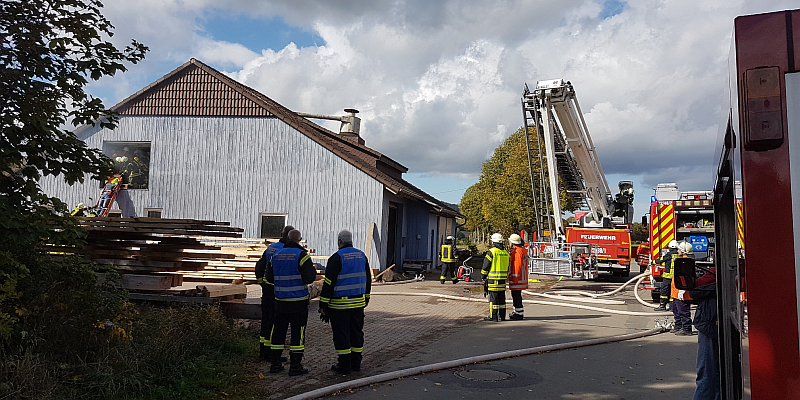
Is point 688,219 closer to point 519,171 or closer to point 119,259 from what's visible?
point 119,259

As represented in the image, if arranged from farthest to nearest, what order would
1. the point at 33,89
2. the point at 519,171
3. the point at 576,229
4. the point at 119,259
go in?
the point at 519,171 → the point at 576,229 → the point at 119,259 → the point at 33,89

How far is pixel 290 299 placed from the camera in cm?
684

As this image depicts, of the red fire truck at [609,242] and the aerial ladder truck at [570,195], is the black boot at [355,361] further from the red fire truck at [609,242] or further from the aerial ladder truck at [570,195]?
the red fire truck at [609,242]

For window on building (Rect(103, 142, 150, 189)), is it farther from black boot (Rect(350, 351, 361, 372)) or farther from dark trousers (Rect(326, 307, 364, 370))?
black boot (Rect(350, 351, 361, 372))

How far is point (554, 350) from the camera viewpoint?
28.1ft

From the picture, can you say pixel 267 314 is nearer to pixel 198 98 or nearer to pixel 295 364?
pixel 295 364

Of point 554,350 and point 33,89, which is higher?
point 33,89

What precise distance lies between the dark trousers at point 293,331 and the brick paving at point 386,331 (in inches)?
12.2

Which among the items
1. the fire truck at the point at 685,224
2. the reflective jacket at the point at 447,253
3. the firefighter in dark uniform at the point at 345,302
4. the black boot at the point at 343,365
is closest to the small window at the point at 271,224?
the reflective jacket at the point at 447,253

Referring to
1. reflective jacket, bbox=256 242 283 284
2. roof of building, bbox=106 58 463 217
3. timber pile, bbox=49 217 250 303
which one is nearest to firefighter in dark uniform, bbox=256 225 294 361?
reflective jacket, bbox=256 242 283 284

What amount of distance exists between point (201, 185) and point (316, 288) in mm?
10119

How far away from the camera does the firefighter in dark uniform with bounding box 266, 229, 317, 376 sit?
6.81 m

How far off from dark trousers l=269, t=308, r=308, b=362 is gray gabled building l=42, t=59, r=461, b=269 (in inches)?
498

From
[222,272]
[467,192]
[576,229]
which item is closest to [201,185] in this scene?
[222,272]
